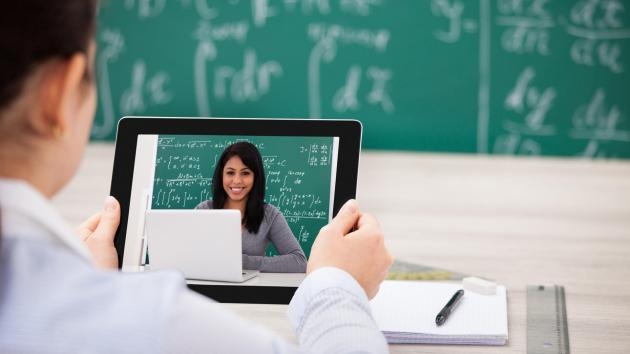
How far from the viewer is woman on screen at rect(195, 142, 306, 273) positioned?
105 cm

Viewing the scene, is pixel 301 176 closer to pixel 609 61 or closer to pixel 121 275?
pixel 121 275

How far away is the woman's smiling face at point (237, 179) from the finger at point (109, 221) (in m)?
0.15

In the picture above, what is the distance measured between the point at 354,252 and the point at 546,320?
1.14ft

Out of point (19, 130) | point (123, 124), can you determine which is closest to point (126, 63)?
point (123, 124)

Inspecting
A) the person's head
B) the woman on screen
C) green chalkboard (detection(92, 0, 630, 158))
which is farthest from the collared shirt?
green chalkboard (detection(92, 0, 630, 158))

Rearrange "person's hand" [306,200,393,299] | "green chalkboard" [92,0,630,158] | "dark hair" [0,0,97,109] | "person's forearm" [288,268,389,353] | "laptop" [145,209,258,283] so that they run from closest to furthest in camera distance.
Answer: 1. "dark hair" [0,0,97,109]
2. "person's forearm" [288,268,389,353]
3. "person's hand" [306,200,393,299]
4. "laptop" [145,209,258,283]
5. "green chalkboard" [92,0,630,158]

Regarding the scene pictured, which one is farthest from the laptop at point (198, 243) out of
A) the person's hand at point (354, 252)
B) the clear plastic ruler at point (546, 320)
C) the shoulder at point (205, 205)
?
the clear plastic ruler at point (546, 320)

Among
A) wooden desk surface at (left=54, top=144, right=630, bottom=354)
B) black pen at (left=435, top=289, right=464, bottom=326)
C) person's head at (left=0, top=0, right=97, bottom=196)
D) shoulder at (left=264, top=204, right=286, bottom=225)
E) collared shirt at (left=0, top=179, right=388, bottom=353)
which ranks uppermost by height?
person's head at (left=0, top=0, right=97, bottom=196)

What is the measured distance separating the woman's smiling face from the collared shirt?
1.75ft

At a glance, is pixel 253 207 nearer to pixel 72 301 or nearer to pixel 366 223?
pixel 366 223

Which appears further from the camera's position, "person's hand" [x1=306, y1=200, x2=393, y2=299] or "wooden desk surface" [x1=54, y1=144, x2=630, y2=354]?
"wooden desk surface" [x1=54, y1=144, x2=630, y2=354]

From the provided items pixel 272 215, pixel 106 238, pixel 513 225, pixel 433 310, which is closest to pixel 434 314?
pixel 433 310

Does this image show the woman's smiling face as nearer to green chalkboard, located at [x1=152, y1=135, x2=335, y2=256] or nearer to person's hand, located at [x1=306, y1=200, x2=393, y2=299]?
green chalkboard, located at [x1=152, y1=135, x2=335, y2=256]

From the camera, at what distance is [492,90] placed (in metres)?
3.54
